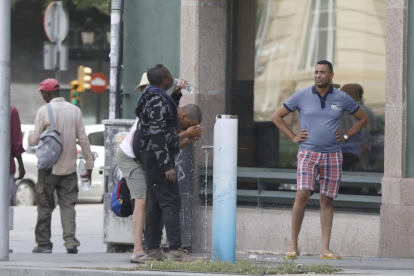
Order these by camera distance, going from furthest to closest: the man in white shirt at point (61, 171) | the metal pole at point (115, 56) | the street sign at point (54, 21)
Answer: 1. the street sign at point (54, 21)
2. the metal pole at point (115, 56)
3. the man in white shirt at point (61, 171)

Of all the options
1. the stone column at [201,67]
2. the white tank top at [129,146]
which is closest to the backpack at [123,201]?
the white tank top at [129,146]

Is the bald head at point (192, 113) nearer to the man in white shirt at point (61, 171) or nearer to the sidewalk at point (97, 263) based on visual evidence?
the sidewalk at point (97, 263)

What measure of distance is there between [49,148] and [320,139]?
3.14 meters

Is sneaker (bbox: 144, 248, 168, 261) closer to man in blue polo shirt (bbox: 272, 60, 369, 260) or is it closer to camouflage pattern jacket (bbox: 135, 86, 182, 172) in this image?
camouflage pattern jacket (bbox: 135, 86, 182, 172)

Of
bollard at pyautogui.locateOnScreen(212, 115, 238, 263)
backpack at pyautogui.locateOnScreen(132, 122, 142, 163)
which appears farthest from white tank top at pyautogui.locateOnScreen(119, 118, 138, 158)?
Result: bollard at pyautogui.locateOnScreen(212, 115, 238, 263)

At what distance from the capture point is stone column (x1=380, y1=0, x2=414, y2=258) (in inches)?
323

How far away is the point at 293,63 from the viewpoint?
31.7 ft

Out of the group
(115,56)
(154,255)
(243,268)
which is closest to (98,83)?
(115,56)

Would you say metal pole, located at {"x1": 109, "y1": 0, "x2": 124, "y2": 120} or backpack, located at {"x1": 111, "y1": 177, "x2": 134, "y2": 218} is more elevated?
metal pole, located at {"x1": 109, "y1": 0, "x2": 124, "y2": 120}

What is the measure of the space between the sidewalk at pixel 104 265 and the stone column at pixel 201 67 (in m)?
0.94

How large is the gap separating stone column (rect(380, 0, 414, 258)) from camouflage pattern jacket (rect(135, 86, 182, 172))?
228cm

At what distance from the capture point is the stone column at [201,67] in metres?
9.50

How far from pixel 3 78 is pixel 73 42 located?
2302 centimetres

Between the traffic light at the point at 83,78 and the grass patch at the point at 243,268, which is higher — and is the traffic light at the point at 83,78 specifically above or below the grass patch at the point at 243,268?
above
